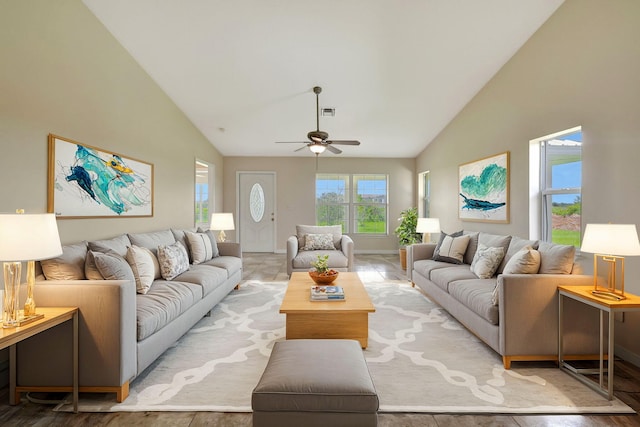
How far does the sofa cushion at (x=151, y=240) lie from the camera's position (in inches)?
134

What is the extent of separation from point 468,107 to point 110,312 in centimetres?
515

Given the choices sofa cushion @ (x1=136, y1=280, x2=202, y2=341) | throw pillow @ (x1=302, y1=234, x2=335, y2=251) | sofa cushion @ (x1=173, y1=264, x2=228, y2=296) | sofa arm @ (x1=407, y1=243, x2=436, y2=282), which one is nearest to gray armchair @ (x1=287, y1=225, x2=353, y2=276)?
throw pillow @ (x1=302, y1=234, x2=335, y2=251)

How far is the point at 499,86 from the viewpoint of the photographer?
13.4ft

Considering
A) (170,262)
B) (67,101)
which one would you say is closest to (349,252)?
(170,262)

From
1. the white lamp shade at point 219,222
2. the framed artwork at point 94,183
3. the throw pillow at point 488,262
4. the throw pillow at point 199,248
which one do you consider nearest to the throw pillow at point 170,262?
the throw pillow at point 199,248

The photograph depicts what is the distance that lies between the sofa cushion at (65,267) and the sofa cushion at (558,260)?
364cm

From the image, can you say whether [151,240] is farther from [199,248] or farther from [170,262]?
[199,248]

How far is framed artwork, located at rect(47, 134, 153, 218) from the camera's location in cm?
273

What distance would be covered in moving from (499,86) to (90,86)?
458 centimetres

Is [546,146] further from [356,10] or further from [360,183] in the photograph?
[360,183]

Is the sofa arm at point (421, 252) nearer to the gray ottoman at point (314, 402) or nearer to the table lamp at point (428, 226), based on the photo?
the table lamp at point (428, 226)

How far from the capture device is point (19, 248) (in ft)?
5.48

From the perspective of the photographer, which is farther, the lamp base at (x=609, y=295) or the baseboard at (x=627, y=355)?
the baseboard at (x=627, y=355)

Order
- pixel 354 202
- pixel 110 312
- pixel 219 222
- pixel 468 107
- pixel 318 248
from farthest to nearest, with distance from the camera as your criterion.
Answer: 1. pixel 354 202
2. pixel 318 248
3. pixel 219 222
4. pixel 468 107
5. pixel 110 312
